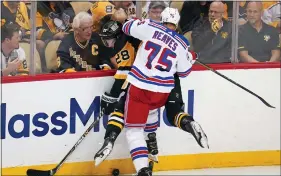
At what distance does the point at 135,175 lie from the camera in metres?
4.57

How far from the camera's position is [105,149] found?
4.14 meters

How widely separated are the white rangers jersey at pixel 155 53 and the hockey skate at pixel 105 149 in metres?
0.35

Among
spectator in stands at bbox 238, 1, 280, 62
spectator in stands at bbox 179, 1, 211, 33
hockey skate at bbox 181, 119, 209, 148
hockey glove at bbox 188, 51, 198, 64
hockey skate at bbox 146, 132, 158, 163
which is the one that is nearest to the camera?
hockey skate at bbox 181, 119, 209, 148

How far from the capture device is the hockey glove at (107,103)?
14.4 feet

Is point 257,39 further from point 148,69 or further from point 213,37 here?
point 148,69

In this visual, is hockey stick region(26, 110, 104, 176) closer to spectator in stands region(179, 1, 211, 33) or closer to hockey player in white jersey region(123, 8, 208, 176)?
hockey player in white jersey region(123, 8, 208, 176)

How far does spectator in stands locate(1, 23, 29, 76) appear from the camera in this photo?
4.17 m

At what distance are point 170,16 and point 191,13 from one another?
421mm

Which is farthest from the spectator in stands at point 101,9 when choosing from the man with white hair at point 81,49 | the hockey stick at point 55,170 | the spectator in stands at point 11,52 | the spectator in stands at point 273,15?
the spectator in stands at point 273,15

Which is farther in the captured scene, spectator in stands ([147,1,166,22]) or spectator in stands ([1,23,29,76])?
spectator in stands ([147,1,166,22])

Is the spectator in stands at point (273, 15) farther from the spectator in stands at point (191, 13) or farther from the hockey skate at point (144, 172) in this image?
the hockey skate at point (144, 172)

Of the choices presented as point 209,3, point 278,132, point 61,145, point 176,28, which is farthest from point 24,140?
point 278,132

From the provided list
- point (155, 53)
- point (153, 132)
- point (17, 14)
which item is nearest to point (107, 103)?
point (153, 132)

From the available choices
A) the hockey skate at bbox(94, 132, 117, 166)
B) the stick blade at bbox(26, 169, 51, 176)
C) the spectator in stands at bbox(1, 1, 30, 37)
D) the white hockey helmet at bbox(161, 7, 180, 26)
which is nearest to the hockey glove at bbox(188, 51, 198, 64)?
the white hockey helmet at bbox(161, 7, 180, 26)
